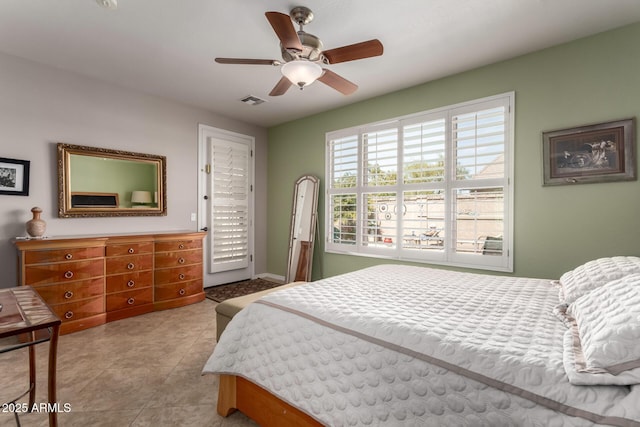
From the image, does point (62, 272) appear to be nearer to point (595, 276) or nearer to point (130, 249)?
point (130, 249)

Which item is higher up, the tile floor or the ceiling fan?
the ceiling fan

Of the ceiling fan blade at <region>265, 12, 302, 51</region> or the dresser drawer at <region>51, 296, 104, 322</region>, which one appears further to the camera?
the dresser drawer at <region>51, 296, 104, 322</region>

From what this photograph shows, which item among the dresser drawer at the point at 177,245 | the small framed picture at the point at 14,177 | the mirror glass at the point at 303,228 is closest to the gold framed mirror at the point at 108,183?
the small framed picture at the point at 14,177

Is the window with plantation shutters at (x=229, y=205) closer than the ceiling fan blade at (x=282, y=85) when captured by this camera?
No

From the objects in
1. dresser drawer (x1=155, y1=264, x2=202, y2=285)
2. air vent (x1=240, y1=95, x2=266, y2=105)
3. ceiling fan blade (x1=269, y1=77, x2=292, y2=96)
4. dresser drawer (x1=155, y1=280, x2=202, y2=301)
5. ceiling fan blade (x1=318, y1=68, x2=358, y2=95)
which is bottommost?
dresser drawer (x1=155, y1=280, x2=202, y2=301)

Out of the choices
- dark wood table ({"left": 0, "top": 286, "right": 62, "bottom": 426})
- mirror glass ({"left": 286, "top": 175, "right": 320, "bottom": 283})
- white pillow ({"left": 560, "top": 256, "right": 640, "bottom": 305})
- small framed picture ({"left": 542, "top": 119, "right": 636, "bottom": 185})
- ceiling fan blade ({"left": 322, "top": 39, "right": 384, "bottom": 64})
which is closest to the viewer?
dark wood table ({"left": 0, "top": 286, "right": 62, "bottom": 426})

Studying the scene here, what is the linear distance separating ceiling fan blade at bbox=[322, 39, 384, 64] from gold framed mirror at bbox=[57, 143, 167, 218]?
2845 mm

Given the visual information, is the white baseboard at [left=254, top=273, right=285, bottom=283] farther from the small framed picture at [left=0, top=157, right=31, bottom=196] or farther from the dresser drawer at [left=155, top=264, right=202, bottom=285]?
the small framed picture at [left=0, top=157, right=31, bottom=196]

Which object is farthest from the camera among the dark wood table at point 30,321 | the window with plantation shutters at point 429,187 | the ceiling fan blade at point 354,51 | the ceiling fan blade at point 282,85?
the window with plantation shutters at point 429,187

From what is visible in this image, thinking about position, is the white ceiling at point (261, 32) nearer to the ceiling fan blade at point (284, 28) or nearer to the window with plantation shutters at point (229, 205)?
the ceiling fan blade at point (284, 28)

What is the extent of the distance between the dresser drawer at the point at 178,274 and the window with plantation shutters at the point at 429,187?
1.85m

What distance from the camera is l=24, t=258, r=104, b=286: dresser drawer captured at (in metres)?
2.71

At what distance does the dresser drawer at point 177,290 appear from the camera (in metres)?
3.62

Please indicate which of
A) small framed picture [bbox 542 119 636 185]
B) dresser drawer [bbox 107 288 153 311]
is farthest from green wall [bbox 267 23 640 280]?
dresser drawer [bbox 107 288 153 311]
